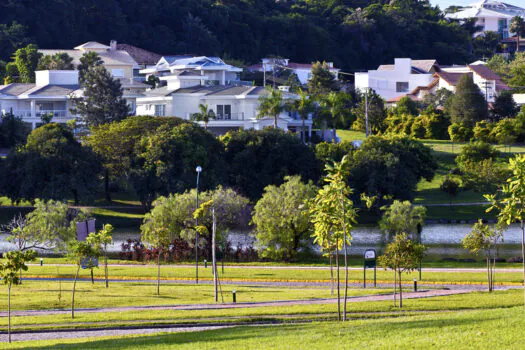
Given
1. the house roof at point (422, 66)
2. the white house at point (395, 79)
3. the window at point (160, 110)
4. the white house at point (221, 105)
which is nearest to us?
the white house at point (221, 105)

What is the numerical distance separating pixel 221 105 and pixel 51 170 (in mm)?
34420

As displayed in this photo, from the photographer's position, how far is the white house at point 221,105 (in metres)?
124

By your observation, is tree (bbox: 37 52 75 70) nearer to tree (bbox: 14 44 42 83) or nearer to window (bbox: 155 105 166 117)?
tree (bbox: 14 44 42 83)

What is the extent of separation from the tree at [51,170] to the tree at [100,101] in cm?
2515

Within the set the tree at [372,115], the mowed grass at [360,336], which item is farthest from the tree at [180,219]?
the tree at [372,115]

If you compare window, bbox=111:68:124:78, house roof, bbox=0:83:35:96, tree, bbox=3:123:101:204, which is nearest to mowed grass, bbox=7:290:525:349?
tree, bbox=3:123:101:204

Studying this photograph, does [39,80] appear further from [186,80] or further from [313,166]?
[313,166]

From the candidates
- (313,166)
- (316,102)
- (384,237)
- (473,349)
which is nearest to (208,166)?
(313,166)

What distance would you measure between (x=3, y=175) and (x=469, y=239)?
58.0m

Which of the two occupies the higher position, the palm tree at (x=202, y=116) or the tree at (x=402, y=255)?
the palm tree at (x=202, y=116)

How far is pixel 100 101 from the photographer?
124938mm

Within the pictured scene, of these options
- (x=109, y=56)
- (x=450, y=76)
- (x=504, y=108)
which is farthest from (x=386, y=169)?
(x=109, y=56)

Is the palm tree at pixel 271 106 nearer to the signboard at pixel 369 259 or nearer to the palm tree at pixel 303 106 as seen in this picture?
the palm tree at pixel 303 106

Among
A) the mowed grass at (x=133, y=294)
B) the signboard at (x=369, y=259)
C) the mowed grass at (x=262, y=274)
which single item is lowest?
the mowed grass at (x=133, y=294)
